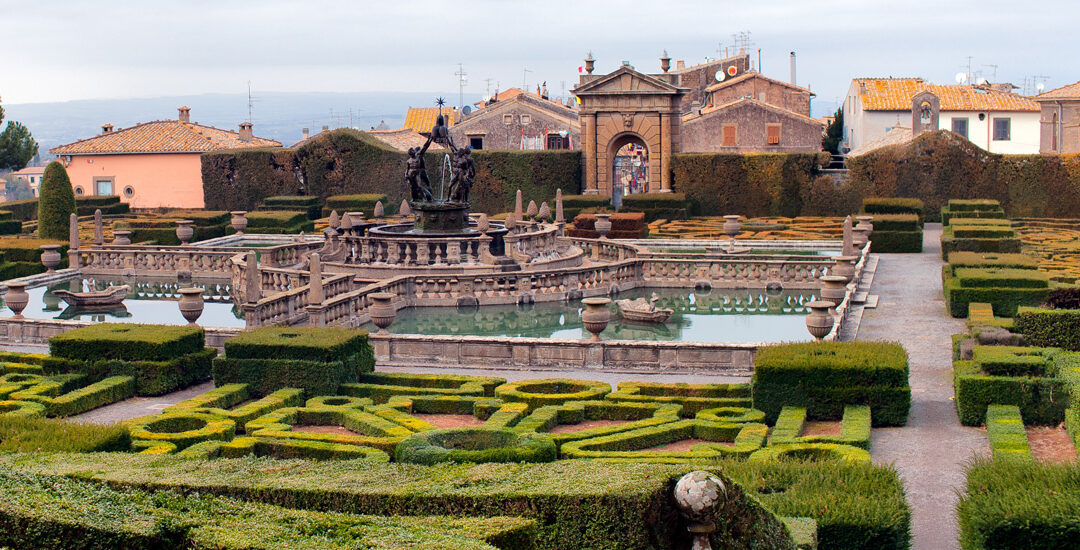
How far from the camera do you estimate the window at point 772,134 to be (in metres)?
65.6

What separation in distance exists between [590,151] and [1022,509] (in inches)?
1677

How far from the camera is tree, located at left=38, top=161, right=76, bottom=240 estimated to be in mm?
38594

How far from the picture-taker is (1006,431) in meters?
14.4

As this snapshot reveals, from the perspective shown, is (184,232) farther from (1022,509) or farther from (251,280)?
(1022,509)

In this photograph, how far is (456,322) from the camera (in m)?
27.1

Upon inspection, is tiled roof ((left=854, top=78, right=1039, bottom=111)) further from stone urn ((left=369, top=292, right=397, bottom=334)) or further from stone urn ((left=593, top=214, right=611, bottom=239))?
stone urn ((left=369, top=292, right=397, bottom=334))

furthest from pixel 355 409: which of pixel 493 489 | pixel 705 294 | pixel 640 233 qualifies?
pixel 640 233

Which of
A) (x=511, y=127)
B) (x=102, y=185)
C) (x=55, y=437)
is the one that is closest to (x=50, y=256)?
(x=55, y=437)

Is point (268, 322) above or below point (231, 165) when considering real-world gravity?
below

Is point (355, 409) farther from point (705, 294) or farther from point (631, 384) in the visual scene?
point (705, 294)

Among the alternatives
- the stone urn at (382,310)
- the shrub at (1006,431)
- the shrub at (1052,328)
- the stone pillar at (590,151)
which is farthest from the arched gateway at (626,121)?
the shrub at (1006,431)

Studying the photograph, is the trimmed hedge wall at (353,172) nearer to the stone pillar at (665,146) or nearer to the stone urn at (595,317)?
the stone pillar at (665,146)

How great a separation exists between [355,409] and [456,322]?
10.8 m

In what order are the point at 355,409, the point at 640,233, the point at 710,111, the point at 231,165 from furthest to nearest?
the point at 710,111, the point at 231,165, the point at 640,233, the point at 355,409
